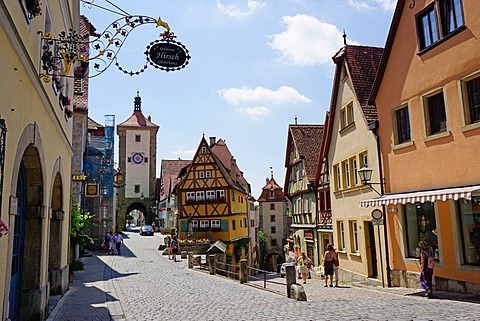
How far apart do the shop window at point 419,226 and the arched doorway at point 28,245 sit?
418 inches

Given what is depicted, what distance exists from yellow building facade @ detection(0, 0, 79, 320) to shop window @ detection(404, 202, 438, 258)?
10570 millimetres

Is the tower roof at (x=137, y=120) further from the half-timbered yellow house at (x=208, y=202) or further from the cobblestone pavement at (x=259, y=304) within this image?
the cobblestone pavement at (x=259, y=304)

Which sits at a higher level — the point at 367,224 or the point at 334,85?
the point at 334,85

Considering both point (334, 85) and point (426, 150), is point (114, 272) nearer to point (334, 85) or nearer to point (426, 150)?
point (334, 85)

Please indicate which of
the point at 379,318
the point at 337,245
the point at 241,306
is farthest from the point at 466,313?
the point at 337,245

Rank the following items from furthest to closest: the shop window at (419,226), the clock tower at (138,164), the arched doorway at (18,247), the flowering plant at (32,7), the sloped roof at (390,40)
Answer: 1. the clock tower at (138,164)
2. the sloped roof at (390,40)
3. the shop window at (419,226)
4. the arched doorway at (18,247)
5. the flowering plant at (32,7)

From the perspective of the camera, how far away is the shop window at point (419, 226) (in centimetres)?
1280

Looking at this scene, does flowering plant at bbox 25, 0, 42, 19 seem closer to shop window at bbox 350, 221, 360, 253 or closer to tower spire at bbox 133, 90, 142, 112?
shop window at bbox 350, 221, 360, 253

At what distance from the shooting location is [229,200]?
40344 millimetres

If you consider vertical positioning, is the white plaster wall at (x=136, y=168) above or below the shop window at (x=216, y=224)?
above

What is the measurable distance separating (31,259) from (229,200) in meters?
31.4

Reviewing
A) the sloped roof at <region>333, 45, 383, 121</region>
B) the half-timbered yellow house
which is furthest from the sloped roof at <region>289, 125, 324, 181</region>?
the half-timbered yellow house

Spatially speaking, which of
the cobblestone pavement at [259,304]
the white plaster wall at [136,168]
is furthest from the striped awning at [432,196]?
the white plaster wall at [136,168]

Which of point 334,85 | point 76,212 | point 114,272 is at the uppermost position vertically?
point 334,85
